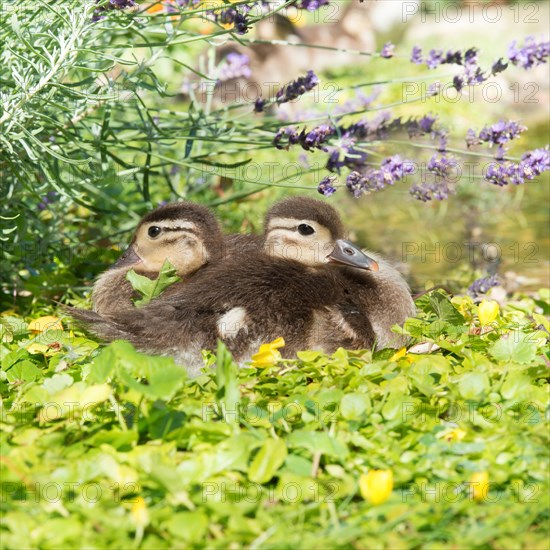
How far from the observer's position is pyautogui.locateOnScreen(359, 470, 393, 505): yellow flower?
260cm

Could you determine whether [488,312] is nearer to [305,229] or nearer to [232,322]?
[305,229]

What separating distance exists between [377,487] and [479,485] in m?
0.32

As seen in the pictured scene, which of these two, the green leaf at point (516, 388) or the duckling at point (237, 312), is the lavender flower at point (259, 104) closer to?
the duckling at point (237, 312)

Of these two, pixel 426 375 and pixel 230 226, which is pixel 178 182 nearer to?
pixel 230 226

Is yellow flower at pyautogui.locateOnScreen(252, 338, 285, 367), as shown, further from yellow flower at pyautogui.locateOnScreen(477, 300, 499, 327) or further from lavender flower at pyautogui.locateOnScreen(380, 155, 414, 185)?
lavender flower at pyautogui.locateOnScreen(380, 155, 414, 185)

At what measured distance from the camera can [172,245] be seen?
4402 millimetres

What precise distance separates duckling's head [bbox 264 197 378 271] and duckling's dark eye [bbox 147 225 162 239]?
1.89ft

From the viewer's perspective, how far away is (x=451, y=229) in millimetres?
7305

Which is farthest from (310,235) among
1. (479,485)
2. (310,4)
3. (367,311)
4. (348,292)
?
(479,485)

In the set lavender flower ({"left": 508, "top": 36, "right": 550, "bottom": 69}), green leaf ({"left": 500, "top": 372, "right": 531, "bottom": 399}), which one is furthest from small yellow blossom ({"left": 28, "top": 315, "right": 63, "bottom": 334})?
lavender flower ({"left": 508, "top": 36, "right": 550, "bottom": 69})

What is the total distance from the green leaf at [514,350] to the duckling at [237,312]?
0.73 metres

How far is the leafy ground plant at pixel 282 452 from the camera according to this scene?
251cm

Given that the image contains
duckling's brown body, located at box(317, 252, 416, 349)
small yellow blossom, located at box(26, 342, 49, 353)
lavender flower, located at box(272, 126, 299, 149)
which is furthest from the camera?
lavender flower, located at box(272, 126, 299, 149)

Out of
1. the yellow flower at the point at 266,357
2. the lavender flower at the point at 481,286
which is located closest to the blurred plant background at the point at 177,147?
the lavender flower at the point at 481,286
